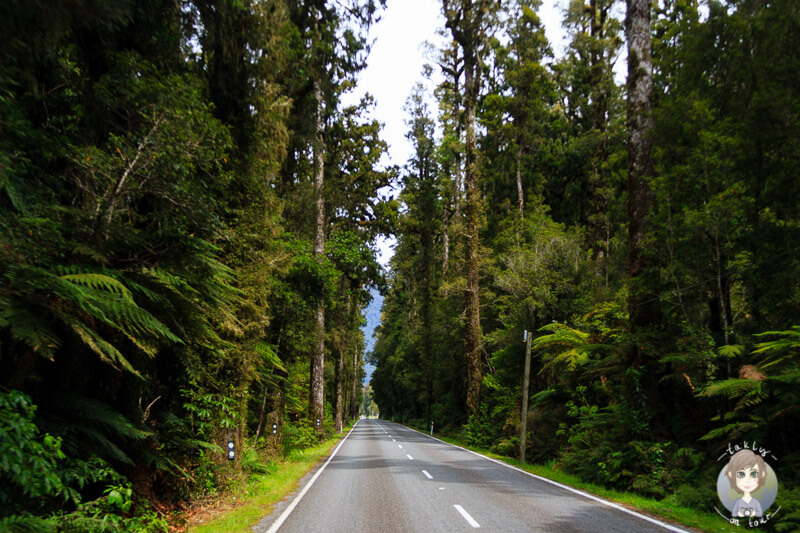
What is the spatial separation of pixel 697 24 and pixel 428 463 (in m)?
14.7

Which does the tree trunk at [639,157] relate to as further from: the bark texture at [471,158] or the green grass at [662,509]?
the bark texture at [471,158]

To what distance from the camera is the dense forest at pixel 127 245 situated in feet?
14.0

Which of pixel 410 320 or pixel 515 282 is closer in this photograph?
pixel 515 282

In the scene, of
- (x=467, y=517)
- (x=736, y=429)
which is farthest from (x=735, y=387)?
(x=467, y=517)

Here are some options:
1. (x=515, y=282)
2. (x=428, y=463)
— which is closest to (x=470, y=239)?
(x=515, y=282)

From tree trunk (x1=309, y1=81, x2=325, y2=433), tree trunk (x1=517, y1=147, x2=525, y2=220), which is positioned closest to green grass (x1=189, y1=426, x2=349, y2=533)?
tree trunk (x1=309, y1=81, x2=325, y2=433)

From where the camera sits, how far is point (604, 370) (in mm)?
12500

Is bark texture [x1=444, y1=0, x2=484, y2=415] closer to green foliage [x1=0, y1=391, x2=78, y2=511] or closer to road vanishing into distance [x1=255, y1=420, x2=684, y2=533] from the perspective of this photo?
road vanishing into distance [x1=255, y1=420, x2=684, y2=533]

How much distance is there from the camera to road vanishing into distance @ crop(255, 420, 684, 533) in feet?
21.7

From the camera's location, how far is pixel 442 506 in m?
8.03

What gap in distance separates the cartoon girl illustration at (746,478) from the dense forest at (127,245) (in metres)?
8.48

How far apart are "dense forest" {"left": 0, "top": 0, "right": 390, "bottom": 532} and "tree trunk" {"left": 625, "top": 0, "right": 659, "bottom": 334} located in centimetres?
944

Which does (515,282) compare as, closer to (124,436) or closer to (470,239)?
(470,239)

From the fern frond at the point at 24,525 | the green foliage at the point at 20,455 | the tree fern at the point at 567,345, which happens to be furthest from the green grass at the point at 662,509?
the green foliage at the point at 20,455
